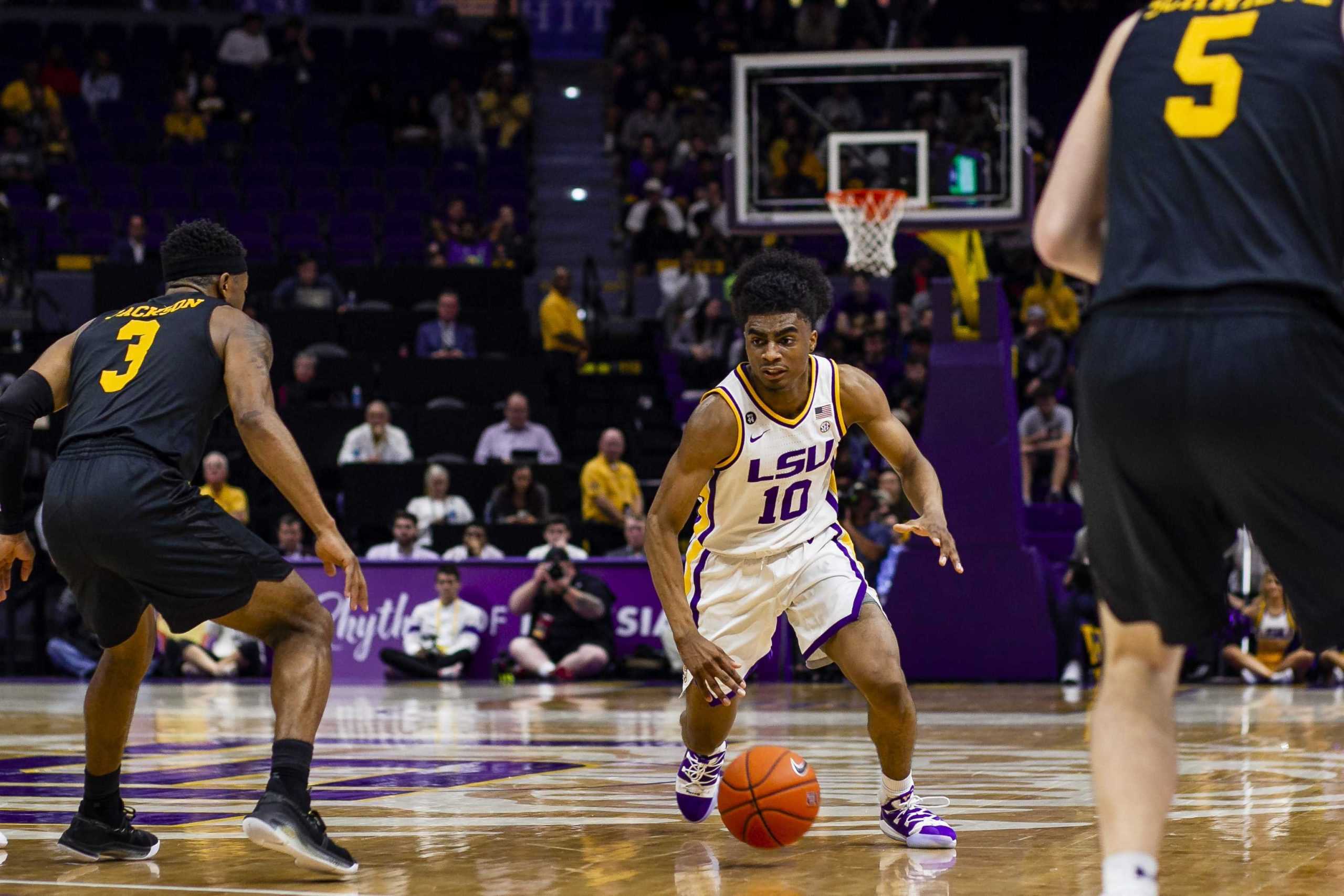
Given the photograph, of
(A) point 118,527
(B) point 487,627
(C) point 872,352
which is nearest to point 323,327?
(B) point 487,627

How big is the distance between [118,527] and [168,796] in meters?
2.03

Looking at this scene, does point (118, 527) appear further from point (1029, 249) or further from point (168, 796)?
point (1029, 249)

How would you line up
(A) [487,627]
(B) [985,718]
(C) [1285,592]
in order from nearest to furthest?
(C) [1285,592]
(B) [985,718]
(A) [487,627]

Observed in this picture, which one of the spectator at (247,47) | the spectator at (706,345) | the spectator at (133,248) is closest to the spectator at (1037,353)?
the spectator at (706,345)

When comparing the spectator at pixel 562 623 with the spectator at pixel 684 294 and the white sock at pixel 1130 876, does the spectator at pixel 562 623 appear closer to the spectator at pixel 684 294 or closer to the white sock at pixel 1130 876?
the spectator at pixel 684 294

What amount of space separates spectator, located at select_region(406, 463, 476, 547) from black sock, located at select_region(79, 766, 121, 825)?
9.85 meters

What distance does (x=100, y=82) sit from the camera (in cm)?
2266

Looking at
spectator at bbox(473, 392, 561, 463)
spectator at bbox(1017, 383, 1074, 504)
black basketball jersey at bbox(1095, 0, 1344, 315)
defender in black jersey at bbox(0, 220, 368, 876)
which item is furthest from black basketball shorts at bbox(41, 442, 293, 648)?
spectator at bbox(1017, 383, 1074, 504)

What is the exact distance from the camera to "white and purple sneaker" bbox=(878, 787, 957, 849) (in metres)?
5.24

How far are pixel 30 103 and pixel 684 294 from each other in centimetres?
906

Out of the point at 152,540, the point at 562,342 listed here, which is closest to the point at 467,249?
the point at 562,342

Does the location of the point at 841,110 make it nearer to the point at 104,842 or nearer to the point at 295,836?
the point at 104,842

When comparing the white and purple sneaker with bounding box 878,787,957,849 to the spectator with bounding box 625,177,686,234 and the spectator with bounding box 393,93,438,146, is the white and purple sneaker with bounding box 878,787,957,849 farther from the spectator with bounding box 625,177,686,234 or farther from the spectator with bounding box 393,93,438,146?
the spectator with bounding box 393,93,438,146

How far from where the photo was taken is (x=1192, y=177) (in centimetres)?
319
